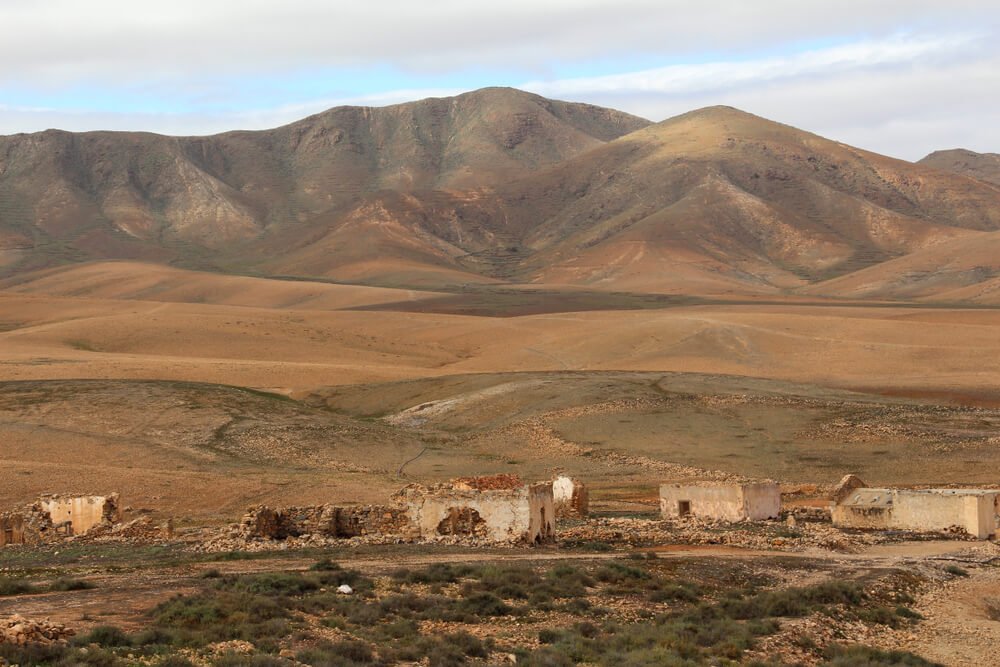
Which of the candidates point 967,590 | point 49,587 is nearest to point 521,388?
point 967,590

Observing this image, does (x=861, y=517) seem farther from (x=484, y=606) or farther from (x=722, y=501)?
(x=484, y=606)

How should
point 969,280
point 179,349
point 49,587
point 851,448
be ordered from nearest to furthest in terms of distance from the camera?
point 49,587, point 851,448, point 179,349, point 969,280

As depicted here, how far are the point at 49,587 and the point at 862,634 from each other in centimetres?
1209

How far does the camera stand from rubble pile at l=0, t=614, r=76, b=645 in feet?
48.1

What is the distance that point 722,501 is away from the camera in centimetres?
3503

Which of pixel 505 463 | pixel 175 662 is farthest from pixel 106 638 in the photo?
pixel 505 463

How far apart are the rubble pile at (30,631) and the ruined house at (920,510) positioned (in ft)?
76.2

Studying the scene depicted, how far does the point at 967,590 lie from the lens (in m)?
24.5

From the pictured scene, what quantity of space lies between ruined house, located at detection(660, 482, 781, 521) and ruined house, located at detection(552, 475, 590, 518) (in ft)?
7.17

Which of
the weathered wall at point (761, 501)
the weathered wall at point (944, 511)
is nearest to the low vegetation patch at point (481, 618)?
the weathered wall at point (761, 501)

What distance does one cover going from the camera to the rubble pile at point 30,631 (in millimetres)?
14656

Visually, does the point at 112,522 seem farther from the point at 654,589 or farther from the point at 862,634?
the point at 862,634

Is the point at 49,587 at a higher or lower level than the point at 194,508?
higher

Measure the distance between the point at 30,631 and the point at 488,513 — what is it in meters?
13.7
